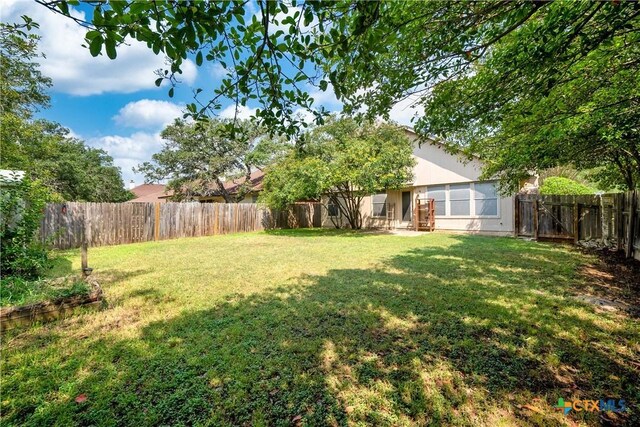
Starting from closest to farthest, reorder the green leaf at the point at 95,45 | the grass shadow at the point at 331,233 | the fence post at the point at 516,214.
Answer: the green leaf at the point at 95,45 → the fence post at the point at 516,214 → the grass shadow at the point at 331,233

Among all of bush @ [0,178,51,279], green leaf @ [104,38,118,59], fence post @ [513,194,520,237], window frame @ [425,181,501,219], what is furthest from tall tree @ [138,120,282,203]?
green leaf @ [104,38,118,59]

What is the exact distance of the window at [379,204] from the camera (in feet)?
56.9

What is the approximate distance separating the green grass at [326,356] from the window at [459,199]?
8.98 metres

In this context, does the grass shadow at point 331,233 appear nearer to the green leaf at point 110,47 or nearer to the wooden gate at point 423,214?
the wooden gate at point 423,214

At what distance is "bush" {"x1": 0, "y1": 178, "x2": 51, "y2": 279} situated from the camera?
492 centimetres

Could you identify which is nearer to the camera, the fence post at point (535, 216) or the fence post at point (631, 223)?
the fence post at point (631, 223)

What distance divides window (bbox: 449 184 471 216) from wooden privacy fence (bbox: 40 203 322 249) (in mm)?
10109

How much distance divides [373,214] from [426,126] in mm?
14419

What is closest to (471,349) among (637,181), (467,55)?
(467,55)

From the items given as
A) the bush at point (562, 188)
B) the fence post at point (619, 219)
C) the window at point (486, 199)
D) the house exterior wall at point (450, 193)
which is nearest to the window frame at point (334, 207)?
the house exterior wall at point (450, 193)

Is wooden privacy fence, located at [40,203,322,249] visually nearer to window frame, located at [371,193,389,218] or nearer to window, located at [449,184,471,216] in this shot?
window frame, located at [371,193,389,218]
